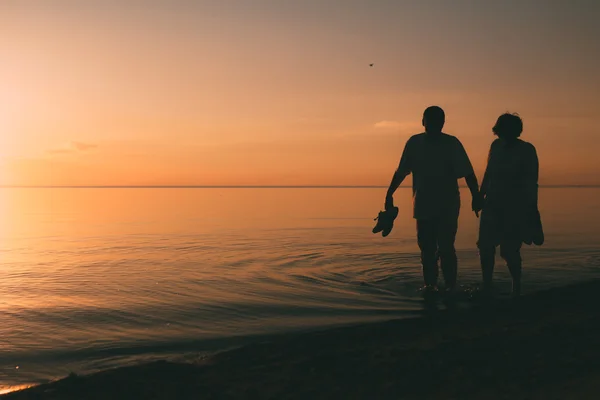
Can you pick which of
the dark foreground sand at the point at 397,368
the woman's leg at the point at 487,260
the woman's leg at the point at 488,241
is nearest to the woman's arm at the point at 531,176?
the woman's leg at the point at 488,241

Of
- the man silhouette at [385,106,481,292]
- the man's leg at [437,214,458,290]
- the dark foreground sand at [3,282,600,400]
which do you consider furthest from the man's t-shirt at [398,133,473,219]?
the dark foreground sand at [3,282,600,400]

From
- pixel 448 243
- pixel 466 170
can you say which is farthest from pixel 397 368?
pixel 466 170

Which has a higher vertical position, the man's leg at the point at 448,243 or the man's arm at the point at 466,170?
the man's arm at the point at 466,170

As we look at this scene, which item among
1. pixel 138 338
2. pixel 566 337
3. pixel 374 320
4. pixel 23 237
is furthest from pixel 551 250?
pixel 23 237

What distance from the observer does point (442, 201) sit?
7410 millimetres

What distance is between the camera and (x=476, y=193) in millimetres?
7402

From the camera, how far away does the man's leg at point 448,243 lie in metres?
7.45

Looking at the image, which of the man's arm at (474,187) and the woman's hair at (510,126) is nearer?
the woman's hair at (510,126)

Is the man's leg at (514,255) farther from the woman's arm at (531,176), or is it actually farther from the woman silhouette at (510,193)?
the woman's arm at (531,176)

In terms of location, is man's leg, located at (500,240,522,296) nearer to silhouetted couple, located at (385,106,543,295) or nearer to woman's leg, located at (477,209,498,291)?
silhouetted couple, located at (385,106,543,295)

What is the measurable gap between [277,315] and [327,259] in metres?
5.70

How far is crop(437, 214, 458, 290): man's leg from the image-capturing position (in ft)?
24.4

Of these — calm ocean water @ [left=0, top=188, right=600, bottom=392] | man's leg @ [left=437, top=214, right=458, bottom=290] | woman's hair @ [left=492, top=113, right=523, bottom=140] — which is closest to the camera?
calm ocean water @ [left=0, top=188, right=600, bottom=392]

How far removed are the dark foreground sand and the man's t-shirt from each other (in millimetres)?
2080
